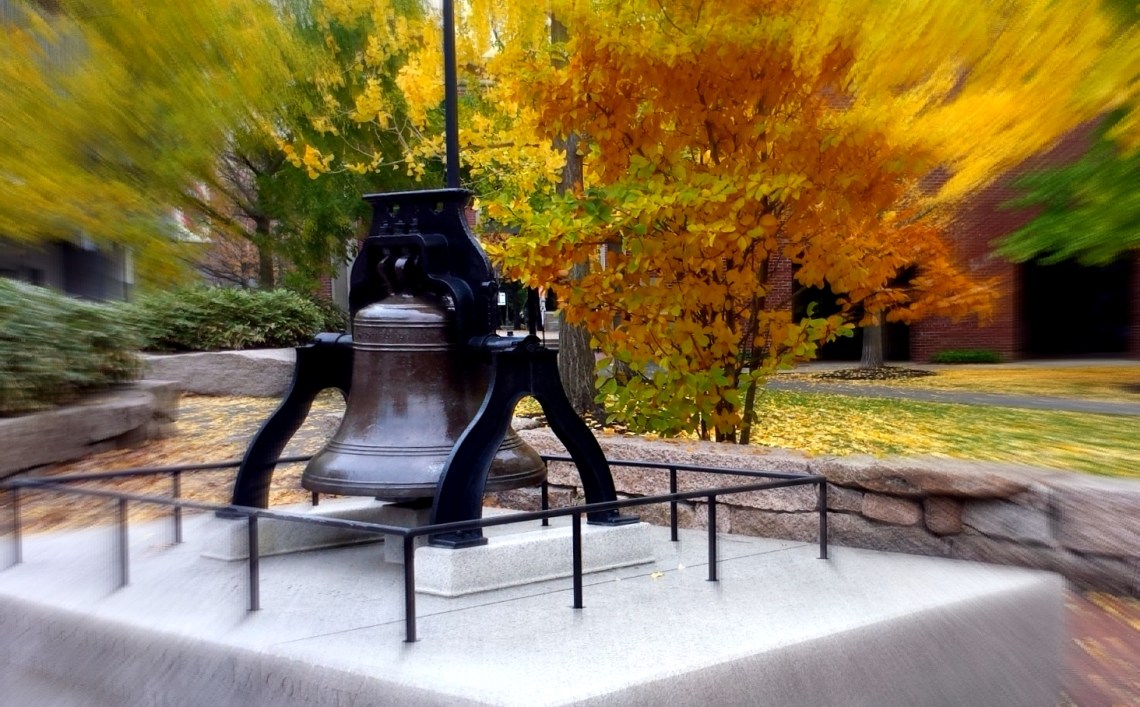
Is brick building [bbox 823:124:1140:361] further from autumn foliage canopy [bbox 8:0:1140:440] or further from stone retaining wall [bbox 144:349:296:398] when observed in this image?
autumn foliage canopy [bbox 8:0:1140:440]

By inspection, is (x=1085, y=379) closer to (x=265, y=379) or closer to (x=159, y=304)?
(x=265, y=379)

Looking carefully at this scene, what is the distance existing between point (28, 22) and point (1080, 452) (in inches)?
263

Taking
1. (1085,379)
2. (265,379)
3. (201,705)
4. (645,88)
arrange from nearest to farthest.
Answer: (201,705)
(645,88)
(265,379)
(1085,379)

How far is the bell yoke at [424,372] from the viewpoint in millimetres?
5953

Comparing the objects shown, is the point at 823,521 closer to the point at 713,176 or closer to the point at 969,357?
the point at 713,176

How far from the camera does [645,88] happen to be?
8867 mm

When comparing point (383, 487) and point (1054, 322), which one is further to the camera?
point (1054, 322)

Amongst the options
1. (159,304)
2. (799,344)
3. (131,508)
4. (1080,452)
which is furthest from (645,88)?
(159,304)

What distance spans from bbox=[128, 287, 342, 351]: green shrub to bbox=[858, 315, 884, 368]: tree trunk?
473 inches

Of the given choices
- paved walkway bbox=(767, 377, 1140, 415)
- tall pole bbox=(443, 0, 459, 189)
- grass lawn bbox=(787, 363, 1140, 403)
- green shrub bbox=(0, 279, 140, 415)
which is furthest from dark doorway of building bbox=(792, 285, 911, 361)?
tall pole bbox=(443, 0, 459, 189)

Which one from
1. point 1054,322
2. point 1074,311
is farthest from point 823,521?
point 1054,322

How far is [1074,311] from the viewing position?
26531 millimetres

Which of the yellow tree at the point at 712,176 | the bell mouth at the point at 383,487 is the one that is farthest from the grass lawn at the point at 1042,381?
the bell mouth at the point at 383,487

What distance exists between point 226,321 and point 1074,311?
18.9 meters
